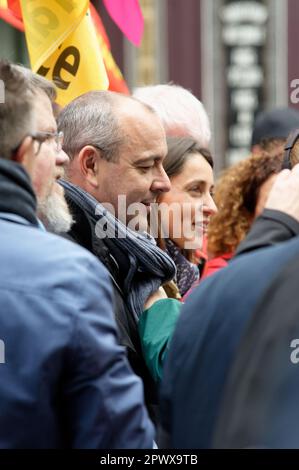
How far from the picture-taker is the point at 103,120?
3096 mm

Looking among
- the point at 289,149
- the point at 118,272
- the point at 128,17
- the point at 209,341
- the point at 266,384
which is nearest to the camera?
the point at 266,384

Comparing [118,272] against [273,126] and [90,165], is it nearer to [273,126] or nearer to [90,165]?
[90,165]

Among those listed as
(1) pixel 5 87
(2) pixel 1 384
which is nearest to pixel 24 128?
(1) pixel 5 87

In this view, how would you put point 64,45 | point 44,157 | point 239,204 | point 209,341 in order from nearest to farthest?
point 209,341, point 44,157, point 64,45, point 239,204

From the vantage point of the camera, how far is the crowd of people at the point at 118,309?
153 centimetres

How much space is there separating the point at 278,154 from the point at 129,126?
138 cm

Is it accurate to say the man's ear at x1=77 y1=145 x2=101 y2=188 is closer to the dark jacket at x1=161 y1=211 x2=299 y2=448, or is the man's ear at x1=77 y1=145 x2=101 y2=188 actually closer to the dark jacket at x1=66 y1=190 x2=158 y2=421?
the dark jacket at x1=66 y1=190 x2=158 y2=421

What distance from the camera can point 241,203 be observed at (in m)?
4.27

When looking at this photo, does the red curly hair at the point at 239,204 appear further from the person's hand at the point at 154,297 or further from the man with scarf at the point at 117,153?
the person's hand at the point at 154,297

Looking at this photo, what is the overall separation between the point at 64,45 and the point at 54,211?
4.77ft

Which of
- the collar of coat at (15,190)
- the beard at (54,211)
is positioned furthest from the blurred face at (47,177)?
the collar of coat at (15,190)

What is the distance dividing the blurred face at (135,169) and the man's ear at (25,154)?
2.91 ft

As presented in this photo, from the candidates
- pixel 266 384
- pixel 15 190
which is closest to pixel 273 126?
pixel 15 190

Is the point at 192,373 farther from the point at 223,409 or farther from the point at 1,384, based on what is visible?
the point at 1,384
